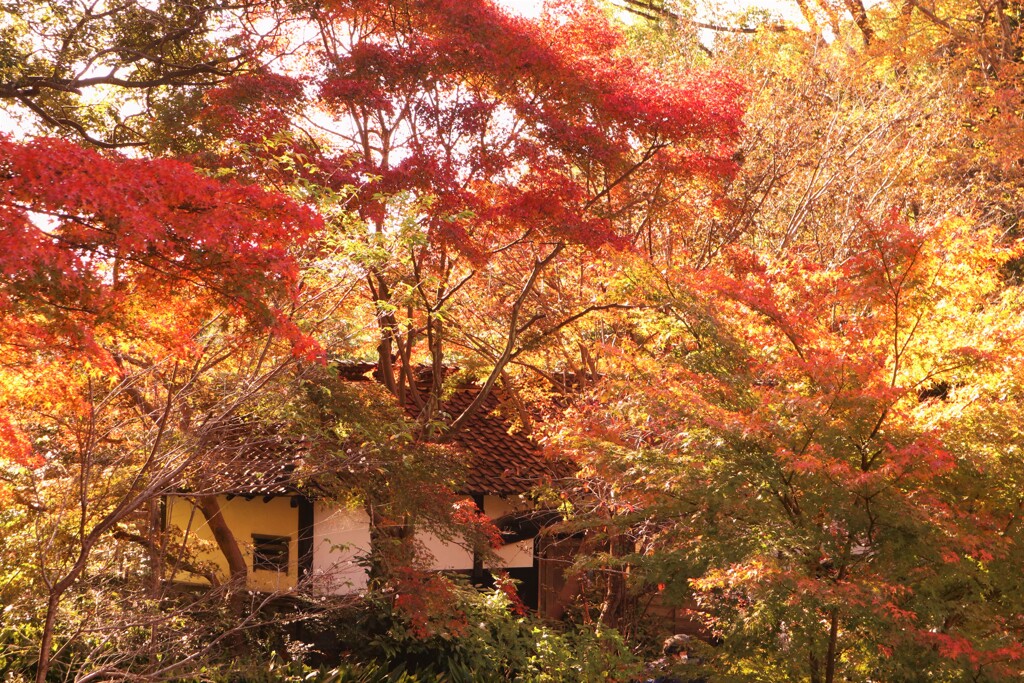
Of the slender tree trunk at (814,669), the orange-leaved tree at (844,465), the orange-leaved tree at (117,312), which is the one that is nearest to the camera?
the orange-leaved tree at (117,312)

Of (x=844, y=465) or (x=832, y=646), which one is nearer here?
(x=844, y=465)

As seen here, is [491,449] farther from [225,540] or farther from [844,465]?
[844,465]

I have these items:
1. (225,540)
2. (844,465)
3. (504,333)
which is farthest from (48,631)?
(504,333)

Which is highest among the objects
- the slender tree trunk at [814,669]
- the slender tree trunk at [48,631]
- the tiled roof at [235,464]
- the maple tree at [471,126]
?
the maple tree at [471,126]

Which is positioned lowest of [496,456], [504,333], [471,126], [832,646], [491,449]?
[832,646]

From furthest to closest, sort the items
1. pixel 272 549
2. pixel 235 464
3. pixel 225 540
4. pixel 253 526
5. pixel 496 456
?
pixel 496 456 < pixel 253 526 < pixel 272 549 < pixel 225 540 < pixel 235 464

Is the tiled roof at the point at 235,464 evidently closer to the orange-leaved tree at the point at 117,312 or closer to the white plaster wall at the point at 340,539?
the orange-leaved tree at the point at 117,312

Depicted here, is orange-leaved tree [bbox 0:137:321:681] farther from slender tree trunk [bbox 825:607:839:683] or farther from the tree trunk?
slender tree trunk [bbox 825:607:839:683]

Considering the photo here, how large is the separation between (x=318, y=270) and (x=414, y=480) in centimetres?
253

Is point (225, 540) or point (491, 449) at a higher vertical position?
point (491, 449)

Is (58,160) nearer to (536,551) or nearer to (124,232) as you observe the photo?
(124,232)

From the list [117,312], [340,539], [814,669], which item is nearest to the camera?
[117,312]

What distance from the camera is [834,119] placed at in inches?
563

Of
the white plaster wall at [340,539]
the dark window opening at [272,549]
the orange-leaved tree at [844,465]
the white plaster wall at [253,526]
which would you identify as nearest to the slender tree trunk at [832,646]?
the orange-leaved tree at [844,465]
